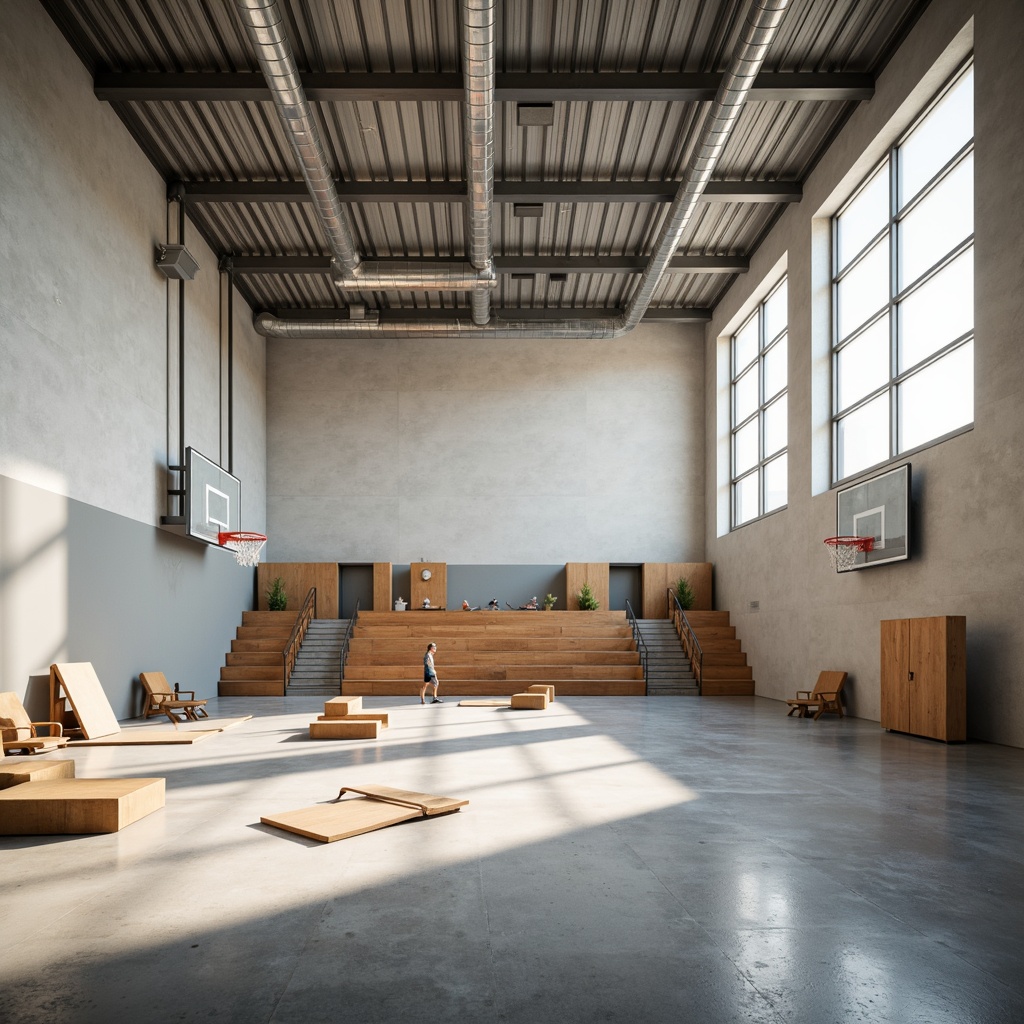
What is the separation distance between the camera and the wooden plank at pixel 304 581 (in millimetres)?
21703

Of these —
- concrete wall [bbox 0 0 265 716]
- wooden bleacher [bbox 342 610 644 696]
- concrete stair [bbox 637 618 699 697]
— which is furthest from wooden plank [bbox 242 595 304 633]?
concrete stair [bbox 637 618 699 697]

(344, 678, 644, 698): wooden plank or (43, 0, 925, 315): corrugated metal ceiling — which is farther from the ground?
(43, 0, 925, 315): corrugated metal ceiling

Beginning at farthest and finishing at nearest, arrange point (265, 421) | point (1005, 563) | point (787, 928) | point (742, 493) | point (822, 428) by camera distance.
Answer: point (265, 421) < point (742, 493) < point (822, 428) < point (1005, 563) < point (787, 928)

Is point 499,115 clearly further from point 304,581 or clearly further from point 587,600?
point 304,581

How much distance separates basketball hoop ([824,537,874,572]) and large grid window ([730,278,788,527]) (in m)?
4.02

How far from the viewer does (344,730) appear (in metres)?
10.6

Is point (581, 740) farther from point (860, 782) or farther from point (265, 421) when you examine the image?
point (265, 421)

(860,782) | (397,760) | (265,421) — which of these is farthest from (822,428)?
(265,421)

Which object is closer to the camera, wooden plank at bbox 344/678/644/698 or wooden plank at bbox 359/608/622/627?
wooden plank at bbox 344/678/644/698

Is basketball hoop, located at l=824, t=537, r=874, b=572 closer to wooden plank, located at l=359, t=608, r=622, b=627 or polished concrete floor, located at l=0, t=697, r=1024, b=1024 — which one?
polished concrete floor, located at l=0, t=697, r=1024, b=1024

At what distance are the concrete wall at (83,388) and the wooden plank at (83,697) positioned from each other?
0.30m

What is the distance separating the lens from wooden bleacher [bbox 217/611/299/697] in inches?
714

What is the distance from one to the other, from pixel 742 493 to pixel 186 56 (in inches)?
568

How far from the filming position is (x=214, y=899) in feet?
14.1
